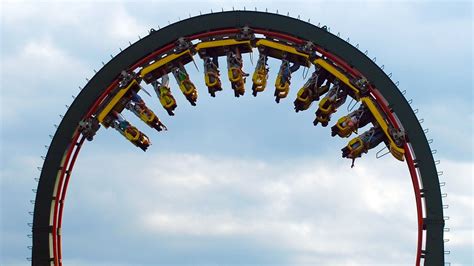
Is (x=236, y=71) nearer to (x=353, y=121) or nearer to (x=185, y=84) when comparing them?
(x=185, y=84)

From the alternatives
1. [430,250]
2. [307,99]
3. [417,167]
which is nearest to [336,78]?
[307,99]

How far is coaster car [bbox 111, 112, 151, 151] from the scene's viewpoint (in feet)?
170

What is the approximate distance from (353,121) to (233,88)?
5179mm

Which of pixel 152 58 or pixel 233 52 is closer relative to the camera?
pixel 233 52

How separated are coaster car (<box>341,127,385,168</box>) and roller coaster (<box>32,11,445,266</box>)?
0.13 feet

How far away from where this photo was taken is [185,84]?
51.5 m

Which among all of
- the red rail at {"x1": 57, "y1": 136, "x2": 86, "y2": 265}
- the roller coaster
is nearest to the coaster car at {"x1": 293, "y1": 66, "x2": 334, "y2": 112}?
the roller coaster

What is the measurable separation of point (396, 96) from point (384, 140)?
193 cm

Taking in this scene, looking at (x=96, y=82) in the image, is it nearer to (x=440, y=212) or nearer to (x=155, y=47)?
(x=155, y=47)

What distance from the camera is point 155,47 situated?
5156 cm

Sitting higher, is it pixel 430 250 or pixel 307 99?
pixel 307 99

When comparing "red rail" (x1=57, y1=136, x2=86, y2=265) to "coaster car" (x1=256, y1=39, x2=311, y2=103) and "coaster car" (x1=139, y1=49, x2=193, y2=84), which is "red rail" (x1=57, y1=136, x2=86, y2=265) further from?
"coaster car" (x1=256, y1=39, x2=311, y2=103)

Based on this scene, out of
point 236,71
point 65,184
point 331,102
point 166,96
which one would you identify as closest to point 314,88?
point 331,102

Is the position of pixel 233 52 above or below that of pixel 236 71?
above
